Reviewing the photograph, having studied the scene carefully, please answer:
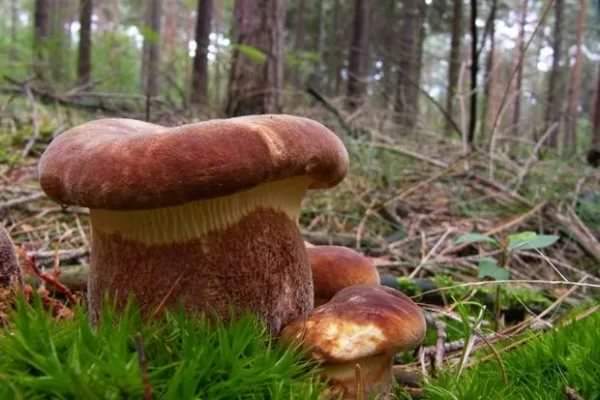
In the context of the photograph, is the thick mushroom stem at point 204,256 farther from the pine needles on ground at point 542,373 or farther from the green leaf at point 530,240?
the green leaf at point 530,240

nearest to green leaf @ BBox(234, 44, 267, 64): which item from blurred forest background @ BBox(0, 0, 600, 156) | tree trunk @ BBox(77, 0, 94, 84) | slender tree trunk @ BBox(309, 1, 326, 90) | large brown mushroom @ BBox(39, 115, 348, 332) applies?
blurred forest background @ BBox(0, 0, 600, 156)

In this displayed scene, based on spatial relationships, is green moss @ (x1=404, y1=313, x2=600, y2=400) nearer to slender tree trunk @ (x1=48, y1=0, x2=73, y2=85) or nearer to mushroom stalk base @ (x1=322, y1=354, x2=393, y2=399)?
mushroom stalk base @ (x1=322, y1=354, x2=393, y2=399)

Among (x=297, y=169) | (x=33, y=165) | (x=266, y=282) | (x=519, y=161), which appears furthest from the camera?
(x=519, y=161)

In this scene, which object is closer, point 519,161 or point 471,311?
point 471,311

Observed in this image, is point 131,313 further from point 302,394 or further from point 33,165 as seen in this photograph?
point 33,165

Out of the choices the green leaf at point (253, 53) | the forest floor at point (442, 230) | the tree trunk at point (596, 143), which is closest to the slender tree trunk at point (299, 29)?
A: the tree trunk at point (596, 143)

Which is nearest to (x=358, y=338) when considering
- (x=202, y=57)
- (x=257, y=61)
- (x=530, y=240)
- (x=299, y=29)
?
(x=530, y=240)

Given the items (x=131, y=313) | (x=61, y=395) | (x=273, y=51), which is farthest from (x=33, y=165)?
(x=61, y=395)
